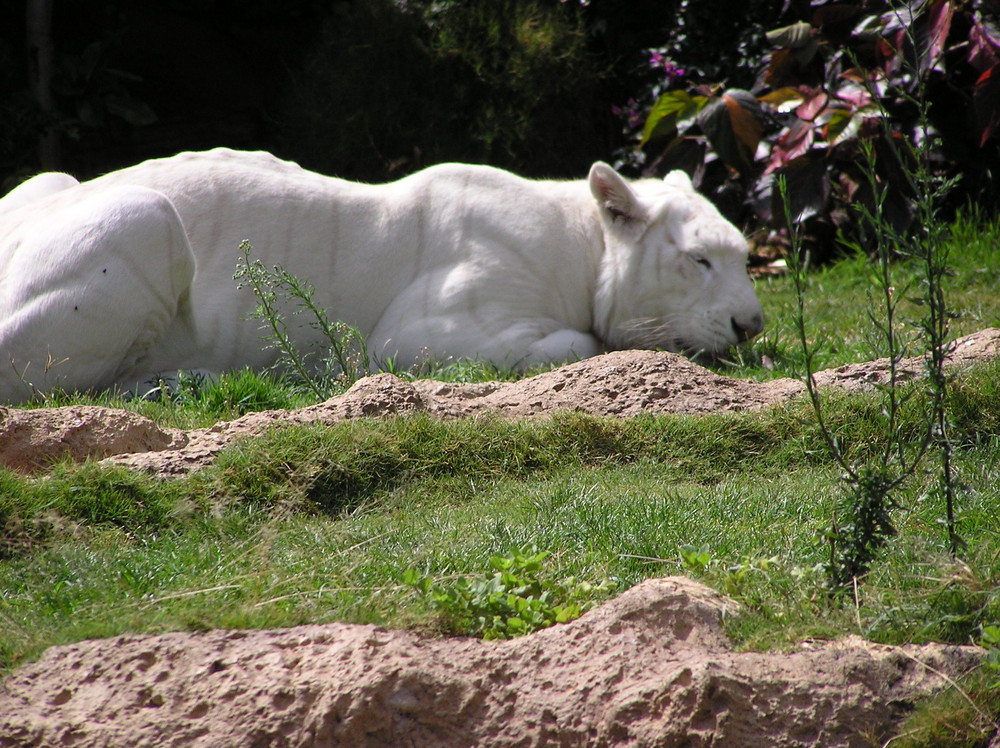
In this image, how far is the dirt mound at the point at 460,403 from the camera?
3893 millimetres

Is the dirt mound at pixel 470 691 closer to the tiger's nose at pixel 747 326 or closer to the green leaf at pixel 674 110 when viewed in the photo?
the tiger's nose at pixel 747 326

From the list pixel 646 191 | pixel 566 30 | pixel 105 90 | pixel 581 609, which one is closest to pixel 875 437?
pixel 581 609

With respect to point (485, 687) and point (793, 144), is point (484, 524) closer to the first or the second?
point (485, 687)

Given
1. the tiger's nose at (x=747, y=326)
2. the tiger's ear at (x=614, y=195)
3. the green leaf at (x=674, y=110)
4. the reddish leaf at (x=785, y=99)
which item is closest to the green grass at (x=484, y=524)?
the tiger's nose at (x=747, y=326)

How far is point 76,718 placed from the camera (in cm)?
242

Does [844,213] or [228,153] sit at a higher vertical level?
[228,153]

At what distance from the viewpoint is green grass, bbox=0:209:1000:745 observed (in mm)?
2707

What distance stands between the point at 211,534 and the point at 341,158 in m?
6.02

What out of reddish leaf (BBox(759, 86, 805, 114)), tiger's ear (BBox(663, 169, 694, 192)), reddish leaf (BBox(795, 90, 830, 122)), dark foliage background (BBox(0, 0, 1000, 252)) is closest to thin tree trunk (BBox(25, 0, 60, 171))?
dark foliage background (BBox(0, 0, 1000, 252))

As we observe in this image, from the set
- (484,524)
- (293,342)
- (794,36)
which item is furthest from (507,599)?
(794,36)

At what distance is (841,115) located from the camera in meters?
7.74

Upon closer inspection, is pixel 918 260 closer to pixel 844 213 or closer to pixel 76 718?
pixel 76 718

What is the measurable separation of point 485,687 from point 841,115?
6.31 metres

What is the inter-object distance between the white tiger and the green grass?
0.93 meters
